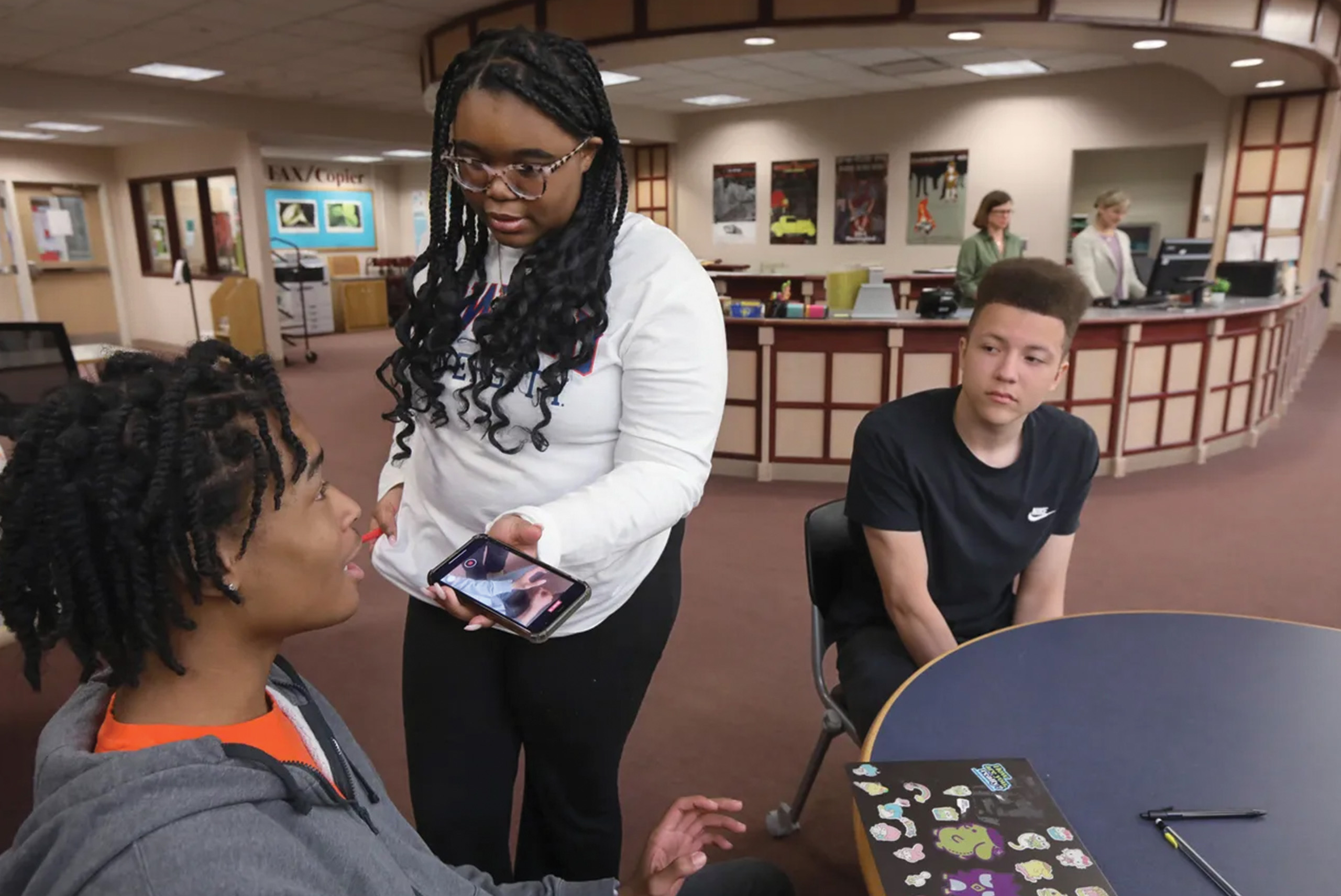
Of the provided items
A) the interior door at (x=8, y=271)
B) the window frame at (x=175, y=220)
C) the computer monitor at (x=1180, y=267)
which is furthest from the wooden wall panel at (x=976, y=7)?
the interior door at (x=8, y=271)

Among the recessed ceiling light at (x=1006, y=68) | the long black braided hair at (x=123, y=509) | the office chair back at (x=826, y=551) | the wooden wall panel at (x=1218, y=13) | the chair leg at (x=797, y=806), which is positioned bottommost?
the chair leg at (x=797, y=806)

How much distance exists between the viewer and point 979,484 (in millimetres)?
1735

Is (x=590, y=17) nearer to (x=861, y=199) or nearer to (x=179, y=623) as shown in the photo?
(x=179, y=623)

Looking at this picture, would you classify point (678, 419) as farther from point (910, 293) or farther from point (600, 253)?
point (910, 293)

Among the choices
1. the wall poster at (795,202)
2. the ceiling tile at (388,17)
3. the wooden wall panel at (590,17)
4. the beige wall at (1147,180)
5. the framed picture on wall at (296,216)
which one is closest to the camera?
the wooden wall panel at (590,17)

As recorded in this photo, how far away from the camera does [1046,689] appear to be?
129cm

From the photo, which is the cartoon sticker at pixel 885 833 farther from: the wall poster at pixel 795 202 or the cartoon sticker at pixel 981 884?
the wall poster at pixel 795 202

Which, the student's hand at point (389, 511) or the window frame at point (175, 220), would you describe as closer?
the student's hand at point (389, 511)

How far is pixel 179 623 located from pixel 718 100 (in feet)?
34.5

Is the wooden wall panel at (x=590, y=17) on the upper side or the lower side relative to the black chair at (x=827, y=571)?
upper

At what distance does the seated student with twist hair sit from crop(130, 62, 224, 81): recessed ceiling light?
8.19 metres

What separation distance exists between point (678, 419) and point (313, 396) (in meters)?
7.82

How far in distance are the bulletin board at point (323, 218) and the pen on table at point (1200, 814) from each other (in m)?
14.8

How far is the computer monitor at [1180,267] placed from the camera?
592 centimetres
